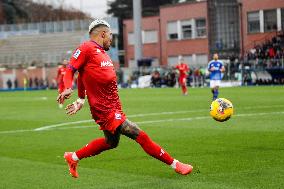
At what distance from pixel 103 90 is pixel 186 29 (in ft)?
231

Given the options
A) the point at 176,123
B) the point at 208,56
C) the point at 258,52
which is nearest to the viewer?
the point at 176,123

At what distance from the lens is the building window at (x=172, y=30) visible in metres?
81.6

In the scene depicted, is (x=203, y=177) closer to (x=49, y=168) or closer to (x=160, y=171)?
(x=160, y=171)

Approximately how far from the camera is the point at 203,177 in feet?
37.0

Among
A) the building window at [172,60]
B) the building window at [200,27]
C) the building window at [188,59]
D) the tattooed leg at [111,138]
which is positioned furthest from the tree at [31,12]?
the tattooed leg at [111,138]

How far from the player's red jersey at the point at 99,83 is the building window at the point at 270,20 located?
60110 mm

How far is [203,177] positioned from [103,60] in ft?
7.54

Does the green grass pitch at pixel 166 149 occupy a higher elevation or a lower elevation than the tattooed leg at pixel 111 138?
lower

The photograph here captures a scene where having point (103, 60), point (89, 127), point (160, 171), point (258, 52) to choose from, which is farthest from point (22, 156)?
point (258, 52)

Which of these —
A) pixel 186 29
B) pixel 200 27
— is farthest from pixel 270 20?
pixel 186 29

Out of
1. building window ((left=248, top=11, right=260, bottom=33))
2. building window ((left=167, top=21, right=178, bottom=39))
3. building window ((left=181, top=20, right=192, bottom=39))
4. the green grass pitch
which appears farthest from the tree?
the green grass pitch

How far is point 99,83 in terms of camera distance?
10922mm

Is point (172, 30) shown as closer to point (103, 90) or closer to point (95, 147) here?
point (95, 147)

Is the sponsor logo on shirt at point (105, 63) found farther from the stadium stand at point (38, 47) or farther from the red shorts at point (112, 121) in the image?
the stadium stand at point (38, 47)
